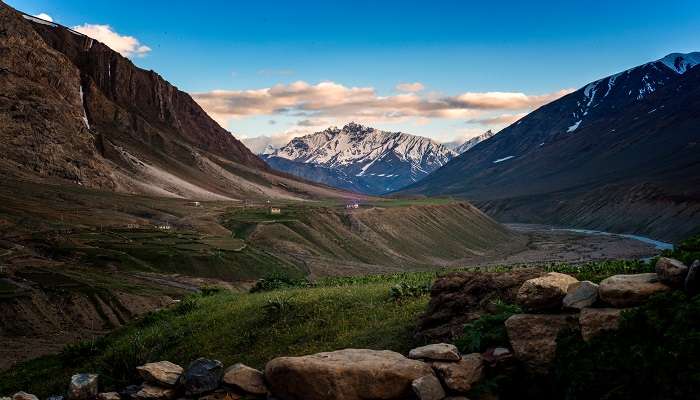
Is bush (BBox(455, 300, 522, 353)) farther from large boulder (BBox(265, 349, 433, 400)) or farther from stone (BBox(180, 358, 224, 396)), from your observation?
stone (BBox(180, 358, 224, 396))

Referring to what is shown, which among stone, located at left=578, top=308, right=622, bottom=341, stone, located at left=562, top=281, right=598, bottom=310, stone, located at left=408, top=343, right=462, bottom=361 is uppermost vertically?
stone, located at left=562, top=281, right=598, bottom=310

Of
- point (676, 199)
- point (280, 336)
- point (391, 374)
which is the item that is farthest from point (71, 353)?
point (676, 199)

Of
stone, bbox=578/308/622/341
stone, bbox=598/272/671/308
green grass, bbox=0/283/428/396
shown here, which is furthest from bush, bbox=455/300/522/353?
green grass, bbox=0/283/428/396

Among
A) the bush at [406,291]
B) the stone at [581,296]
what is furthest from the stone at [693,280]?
the bush at [406,291]

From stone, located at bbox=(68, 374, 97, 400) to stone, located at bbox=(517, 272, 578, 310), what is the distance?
11.6 metres

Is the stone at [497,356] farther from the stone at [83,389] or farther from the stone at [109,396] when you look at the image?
the stone at [83,389]

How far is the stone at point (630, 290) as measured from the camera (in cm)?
1227

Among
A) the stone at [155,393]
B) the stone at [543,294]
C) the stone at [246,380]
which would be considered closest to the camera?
the stone at [543,294]

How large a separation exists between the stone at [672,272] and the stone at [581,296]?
4.64 feet

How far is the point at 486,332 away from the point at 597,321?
3.00m

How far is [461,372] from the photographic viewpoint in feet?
41.7

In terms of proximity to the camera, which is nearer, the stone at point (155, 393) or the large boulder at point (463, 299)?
the stone at point (155, 393)

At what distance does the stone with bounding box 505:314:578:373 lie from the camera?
12773mm

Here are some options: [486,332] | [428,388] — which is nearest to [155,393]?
[428,388]
